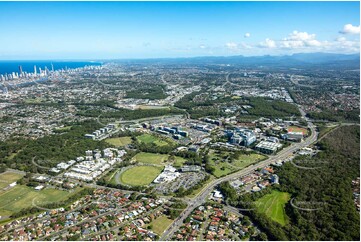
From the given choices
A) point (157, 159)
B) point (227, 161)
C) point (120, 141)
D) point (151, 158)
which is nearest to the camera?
point (227, 161)

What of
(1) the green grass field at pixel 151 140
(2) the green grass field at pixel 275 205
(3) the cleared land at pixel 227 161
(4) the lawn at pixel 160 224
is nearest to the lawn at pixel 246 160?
(3) the cleared land at pixel 227 161

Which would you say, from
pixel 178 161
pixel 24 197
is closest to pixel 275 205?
pixel 178 161

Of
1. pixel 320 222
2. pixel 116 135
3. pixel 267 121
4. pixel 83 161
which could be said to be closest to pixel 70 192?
pixel 83 161

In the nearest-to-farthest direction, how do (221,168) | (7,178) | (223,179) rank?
1. (223,179)
2. (7,178)
3. (221,168)

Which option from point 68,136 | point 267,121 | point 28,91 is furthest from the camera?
point 28,91

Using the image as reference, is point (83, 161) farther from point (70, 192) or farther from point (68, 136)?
point (68, 136)

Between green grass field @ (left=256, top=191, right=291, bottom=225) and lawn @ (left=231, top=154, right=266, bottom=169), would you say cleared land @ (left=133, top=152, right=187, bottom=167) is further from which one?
green grass field @ (left=256, top=191, right=291, bottom=225)

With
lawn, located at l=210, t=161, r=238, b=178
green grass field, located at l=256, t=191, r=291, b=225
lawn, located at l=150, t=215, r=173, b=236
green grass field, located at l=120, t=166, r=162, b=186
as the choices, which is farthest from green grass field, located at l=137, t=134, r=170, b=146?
lawn, located at l=150, t=215, r=173, b=236

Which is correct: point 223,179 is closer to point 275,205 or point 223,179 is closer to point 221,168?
point 221,168
